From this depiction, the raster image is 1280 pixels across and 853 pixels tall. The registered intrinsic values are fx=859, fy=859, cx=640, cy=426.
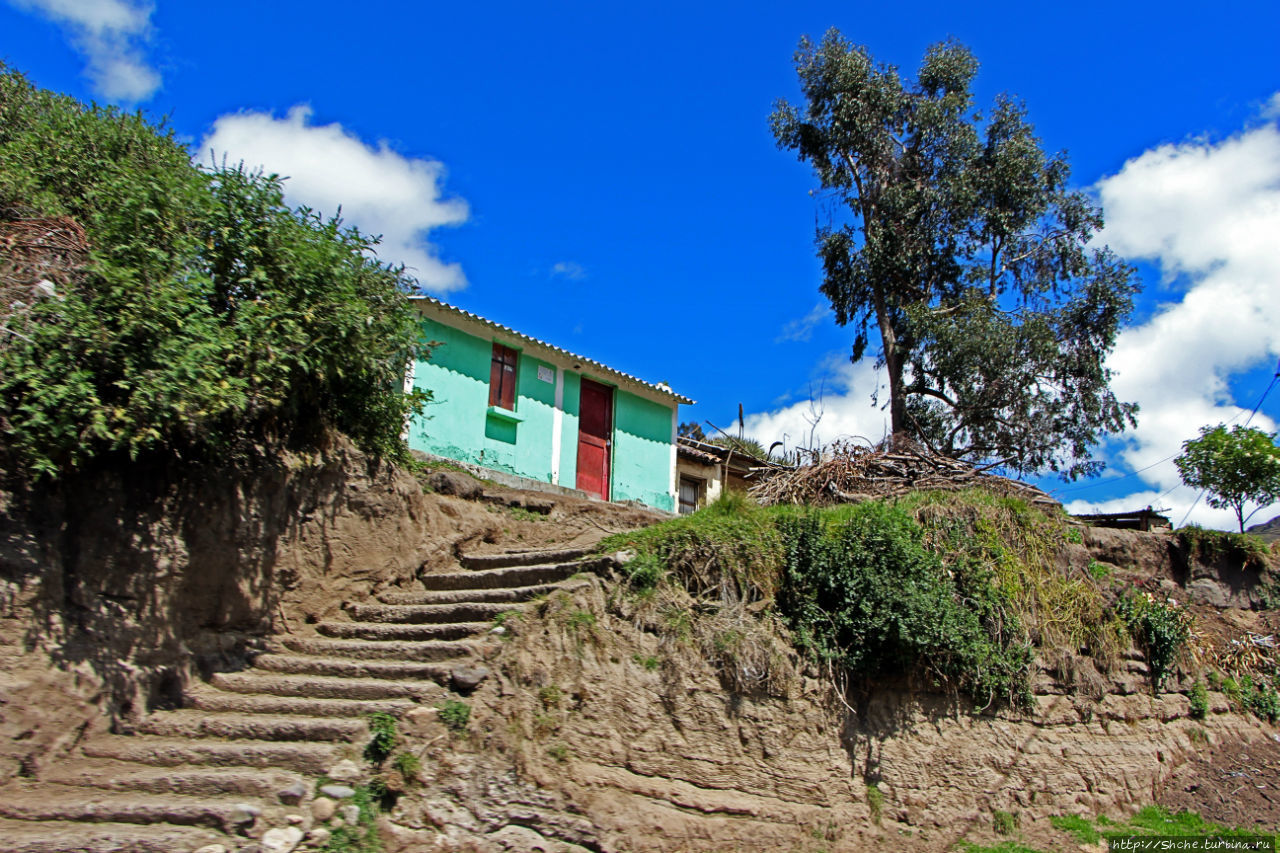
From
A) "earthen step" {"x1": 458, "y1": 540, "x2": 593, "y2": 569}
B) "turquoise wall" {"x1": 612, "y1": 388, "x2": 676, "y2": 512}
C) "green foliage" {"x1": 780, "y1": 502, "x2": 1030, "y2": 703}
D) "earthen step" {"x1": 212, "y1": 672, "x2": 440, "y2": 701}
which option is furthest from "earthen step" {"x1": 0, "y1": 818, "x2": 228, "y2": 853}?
"turquoise wall" {"x1": 612, "y1": 388, "x2": 676, "y2": 512}

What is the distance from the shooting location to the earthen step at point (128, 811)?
5.01 meters

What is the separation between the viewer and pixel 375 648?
22.7ft

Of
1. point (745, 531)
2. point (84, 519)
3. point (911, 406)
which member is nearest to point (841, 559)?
point (745, 531)

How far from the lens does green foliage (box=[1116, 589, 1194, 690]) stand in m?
10.2

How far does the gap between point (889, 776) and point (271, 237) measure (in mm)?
7034

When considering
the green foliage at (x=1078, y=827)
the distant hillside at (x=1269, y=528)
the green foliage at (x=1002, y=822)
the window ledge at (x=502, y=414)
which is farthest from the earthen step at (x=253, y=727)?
the distant hillside at (x=1269, y=528)

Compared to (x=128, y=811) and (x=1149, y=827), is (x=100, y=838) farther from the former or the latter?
(x=1149, y=827)

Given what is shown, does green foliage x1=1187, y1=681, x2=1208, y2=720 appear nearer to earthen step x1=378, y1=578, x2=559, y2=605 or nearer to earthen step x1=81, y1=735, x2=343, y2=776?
earthen step x1=378, y1=578, x2=559, y2=605

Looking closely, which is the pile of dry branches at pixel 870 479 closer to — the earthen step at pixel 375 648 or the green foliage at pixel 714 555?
the green foliage at pixel 714 555

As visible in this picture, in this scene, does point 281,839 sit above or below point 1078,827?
above

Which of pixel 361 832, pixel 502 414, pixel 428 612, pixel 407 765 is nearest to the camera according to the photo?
pixel 361 832

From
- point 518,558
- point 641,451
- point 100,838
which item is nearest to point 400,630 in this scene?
point 518,558

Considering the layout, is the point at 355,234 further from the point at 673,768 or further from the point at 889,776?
the point at 889,776

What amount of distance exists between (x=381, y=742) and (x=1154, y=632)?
912 cm
